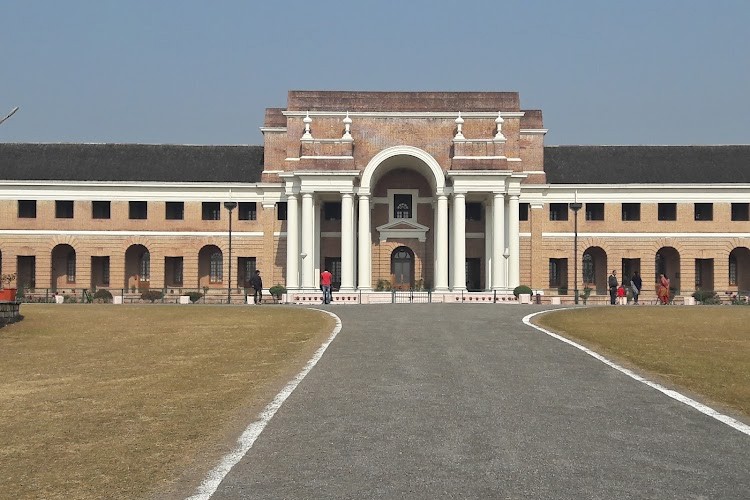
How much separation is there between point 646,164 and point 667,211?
3.86 metres

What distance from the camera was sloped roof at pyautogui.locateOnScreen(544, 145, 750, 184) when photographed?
2206 inches

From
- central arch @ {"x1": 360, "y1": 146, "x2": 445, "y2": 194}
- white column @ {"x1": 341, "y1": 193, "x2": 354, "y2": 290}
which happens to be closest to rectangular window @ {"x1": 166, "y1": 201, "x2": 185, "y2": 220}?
white column @ {"x1": 341, "y1": 193, "x2": 354, "y2": 290}

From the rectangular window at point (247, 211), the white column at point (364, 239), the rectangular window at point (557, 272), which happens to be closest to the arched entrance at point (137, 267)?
the rectangular window at point (247, 211)

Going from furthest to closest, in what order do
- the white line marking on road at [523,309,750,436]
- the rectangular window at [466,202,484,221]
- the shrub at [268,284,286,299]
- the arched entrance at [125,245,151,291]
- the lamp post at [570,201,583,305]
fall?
1. the arched entrance at [125,245,151,291]
2. the rectangular window at [466,202,484,221]
3. the lamp post at [570,201,583,305]
4. the shrub at [268,284,286,299]
5. the white line marking on road at [523,309,750,436]

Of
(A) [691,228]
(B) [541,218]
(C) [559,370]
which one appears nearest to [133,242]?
(B) [541,218]

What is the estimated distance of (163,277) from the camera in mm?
54219

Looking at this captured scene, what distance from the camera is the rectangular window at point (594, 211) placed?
183 feet

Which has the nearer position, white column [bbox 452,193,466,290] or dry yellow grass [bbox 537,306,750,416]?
dry yellow grass [bbox 537,306,750,416]

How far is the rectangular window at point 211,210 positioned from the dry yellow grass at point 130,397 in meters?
30.0

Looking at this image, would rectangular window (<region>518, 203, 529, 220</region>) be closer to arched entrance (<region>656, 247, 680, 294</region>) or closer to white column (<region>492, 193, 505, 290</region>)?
white column (<region>492, 193, 505, 290</region>)

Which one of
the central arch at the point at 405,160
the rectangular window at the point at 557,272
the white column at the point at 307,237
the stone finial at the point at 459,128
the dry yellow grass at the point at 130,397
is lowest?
the dry yellow grass at the point at 130,397

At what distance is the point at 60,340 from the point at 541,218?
127ft

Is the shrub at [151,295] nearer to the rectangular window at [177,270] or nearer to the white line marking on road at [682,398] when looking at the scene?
the rectangular window at [177,270]

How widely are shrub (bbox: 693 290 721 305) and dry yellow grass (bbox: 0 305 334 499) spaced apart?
32.8 metres
